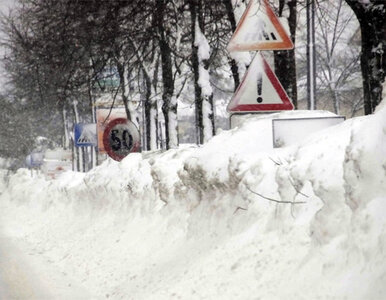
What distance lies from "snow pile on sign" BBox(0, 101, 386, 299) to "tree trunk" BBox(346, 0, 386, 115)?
5.56 ft

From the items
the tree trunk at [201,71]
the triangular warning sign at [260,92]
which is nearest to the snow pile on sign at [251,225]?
the triangular warning sign at [260,92]

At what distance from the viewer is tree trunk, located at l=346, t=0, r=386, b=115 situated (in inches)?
407

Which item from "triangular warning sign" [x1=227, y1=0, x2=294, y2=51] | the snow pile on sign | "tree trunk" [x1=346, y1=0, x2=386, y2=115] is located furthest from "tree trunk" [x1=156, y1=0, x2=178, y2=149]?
"triangular warning sign" [x1=227, y1=0, x2=294, y2=51]

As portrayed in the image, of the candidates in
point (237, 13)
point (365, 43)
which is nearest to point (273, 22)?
point (365, 43)

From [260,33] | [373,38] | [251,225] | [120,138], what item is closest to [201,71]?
[120,138]

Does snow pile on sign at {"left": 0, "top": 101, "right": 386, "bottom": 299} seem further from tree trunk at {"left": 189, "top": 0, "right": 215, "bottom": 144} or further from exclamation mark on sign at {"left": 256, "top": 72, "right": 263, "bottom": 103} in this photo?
tree trunk at {"left": 189, "top": 0, "right": 215, "bottom": 144}

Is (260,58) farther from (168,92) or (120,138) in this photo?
(168,92)

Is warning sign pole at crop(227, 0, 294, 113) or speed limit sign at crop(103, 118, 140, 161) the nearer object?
warning sign pole at crop(227, 0, 294, 113)

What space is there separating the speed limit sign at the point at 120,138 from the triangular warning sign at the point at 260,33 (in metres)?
7.27

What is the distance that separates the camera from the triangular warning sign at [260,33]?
7523mm

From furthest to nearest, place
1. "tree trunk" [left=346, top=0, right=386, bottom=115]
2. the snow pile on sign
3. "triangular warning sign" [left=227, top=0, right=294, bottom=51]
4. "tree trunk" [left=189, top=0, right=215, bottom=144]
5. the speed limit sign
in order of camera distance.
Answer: "tree trunk" [left=189, top=0, right=215, bottom=144] → the speed limit sign → "tree trunk" [left=346, top=0, right=386, bottom=115] → "triangular warning sign" [left=227, top=0, right=294, bottom=51] → the snow pile on sign

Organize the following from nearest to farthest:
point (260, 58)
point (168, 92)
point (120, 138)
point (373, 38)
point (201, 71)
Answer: point (260, 58)
point (373, 38)
point (120, 138)
point (201, 71)
point (168, 92)

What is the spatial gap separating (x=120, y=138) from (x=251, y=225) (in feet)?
24.8

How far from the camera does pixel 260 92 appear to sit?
7.59 meters
